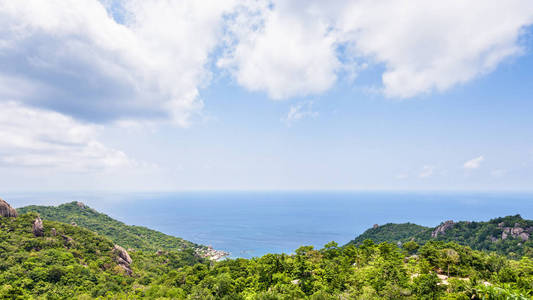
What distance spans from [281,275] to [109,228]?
324 feet

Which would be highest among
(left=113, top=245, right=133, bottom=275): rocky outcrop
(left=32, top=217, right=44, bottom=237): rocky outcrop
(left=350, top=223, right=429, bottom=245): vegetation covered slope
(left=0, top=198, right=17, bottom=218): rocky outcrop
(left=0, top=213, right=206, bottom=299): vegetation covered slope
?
(left=0, top=198, right=17, bottom=218): rocky outcrop

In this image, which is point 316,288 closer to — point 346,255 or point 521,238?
point 346,255

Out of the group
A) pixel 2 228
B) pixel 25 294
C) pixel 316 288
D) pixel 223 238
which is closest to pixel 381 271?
pixel 316 288

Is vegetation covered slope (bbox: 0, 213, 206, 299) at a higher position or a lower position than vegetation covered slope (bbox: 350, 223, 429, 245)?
higher

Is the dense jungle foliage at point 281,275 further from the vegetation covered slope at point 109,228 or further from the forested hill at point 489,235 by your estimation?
the forested hill at point 489,235

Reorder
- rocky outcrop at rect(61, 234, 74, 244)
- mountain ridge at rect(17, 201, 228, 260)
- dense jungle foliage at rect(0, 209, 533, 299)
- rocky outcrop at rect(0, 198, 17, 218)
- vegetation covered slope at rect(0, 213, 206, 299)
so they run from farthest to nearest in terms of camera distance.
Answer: mountain ridge at rect(17, 201, 228, 260) → rocky outcrop at rect(0, 198, 17, 218) → rocky outcrop at rect(61, 234, 74, 244) → vegetation covered slope at rect(0, 213, 206, 299) → dense jungle foliage at rect(0, 209, 533, 299)

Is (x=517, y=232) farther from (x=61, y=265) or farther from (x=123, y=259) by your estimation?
(x=61, y=265)

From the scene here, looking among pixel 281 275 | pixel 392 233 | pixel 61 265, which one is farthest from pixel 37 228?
pixel 392 233

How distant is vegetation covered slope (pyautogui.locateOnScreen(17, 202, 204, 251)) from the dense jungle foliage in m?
41.0

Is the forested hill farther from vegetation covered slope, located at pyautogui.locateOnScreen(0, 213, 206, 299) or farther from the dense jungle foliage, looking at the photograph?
vegetation covered slope, located at pyautogui.locateOnScreen(0, 213, 206, 299)

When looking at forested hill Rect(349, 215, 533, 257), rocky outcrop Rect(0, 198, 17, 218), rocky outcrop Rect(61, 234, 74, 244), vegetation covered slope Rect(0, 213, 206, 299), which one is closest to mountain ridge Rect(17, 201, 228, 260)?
vegetation covered slope Rect(0, 213, 206, 299)

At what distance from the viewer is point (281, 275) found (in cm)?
3094

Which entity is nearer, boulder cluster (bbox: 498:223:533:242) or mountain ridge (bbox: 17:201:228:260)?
boulder cluster (bbox: 498:223:533:242)

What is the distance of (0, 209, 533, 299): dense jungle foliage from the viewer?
24.0 meters
